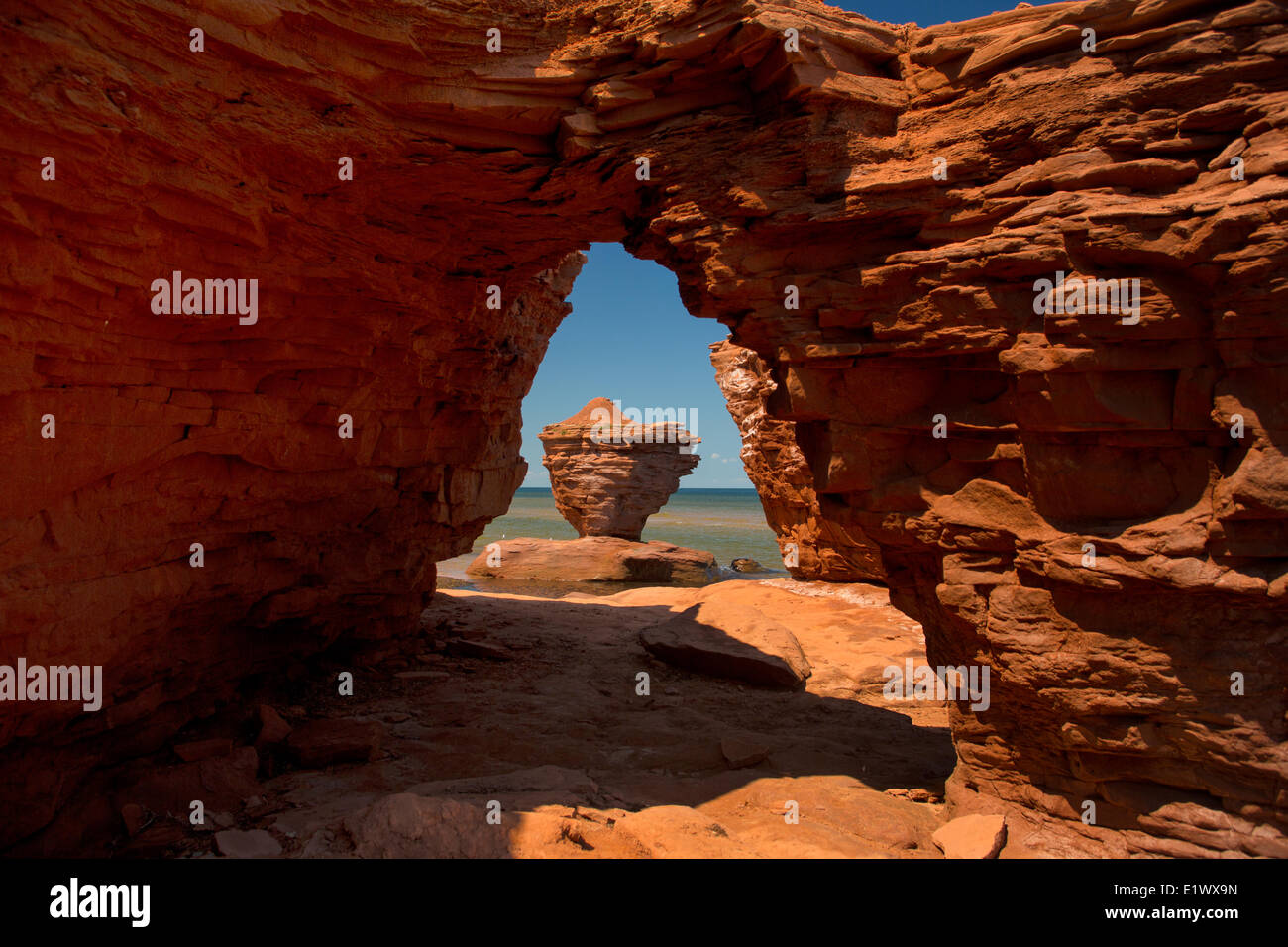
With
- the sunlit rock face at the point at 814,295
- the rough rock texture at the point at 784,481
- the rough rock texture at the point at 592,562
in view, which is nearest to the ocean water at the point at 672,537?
the rough rock texture at the point at 592,562

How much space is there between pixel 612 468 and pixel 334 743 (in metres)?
21.3

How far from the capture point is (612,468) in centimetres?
2730

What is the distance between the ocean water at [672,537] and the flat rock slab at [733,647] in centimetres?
396

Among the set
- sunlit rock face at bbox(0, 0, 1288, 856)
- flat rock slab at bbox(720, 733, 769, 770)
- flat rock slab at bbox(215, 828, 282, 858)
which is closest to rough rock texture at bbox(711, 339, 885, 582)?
flat rock slab at bbox(720, 733, 769, 770)

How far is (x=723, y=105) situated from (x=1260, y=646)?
5720mm

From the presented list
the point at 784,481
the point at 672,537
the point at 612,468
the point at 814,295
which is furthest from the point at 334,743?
the point at 672,537

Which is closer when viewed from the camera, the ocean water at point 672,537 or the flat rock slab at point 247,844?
the flat rock slab at point 247,844

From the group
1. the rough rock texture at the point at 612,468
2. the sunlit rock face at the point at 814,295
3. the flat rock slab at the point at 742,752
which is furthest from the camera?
the rough rock texture at the point at 612,468

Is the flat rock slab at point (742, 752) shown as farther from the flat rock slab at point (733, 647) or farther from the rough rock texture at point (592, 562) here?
the rough rock texture at point (592, 562)

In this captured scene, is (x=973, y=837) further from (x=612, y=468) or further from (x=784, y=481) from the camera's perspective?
(x=612, y=468)

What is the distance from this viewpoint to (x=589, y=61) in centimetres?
564

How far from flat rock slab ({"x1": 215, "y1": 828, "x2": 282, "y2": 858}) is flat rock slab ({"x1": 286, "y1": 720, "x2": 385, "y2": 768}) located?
146 centimetres

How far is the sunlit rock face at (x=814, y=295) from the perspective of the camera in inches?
169

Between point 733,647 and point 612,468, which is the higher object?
point 612,468
